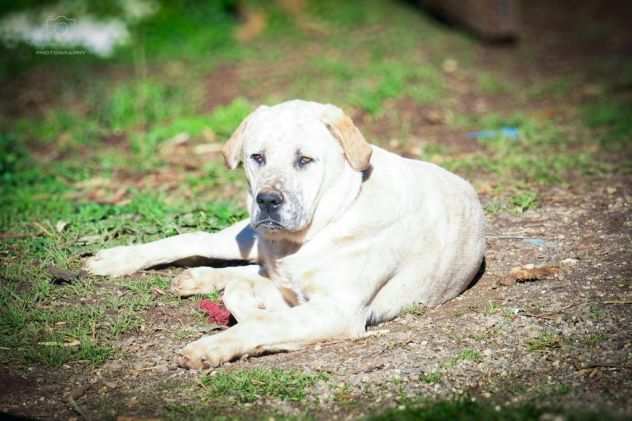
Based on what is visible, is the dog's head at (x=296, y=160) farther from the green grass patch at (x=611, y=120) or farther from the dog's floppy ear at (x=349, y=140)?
the green grass patch at (x=611, y=120)

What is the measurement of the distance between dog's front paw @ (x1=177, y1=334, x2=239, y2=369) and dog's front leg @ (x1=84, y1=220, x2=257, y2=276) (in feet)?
3.93

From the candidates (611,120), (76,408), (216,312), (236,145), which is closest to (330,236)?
(236,145)

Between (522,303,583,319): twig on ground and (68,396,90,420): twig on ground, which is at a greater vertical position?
(522,303,583,319): twig on ground

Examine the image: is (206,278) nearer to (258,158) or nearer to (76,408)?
(258,158)

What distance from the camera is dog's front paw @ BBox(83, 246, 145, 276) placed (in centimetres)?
520

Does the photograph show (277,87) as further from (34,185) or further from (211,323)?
(211,323)

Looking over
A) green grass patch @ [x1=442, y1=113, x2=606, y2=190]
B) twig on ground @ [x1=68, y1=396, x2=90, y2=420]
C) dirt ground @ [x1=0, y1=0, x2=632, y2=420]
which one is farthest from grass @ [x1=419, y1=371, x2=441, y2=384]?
green grass patch @ [x1=442, y1=113, x2=606, y2=190]

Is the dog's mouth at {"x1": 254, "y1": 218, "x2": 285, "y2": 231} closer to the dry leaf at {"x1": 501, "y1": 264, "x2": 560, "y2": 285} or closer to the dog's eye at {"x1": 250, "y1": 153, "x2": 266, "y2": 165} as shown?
the dog's eye at {"x1": 250, "y1": 153, "x2": 266, "y2": 165}

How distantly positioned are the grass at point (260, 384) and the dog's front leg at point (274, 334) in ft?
0.39

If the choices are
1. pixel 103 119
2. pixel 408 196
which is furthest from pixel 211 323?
pixel 103 119

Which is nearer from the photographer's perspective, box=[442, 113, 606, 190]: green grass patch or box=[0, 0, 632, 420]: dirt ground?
box=[0, 0, 632, 420]: dirt ground

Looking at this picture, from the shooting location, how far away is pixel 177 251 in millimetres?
5285

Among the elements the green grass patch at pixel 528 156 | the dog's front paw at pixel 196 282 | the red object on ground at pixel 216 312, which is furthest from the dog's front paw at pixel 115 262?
the green grass patch at pixel 528 156

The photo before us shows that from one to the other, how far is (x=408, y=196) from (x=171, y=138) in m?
4.43
